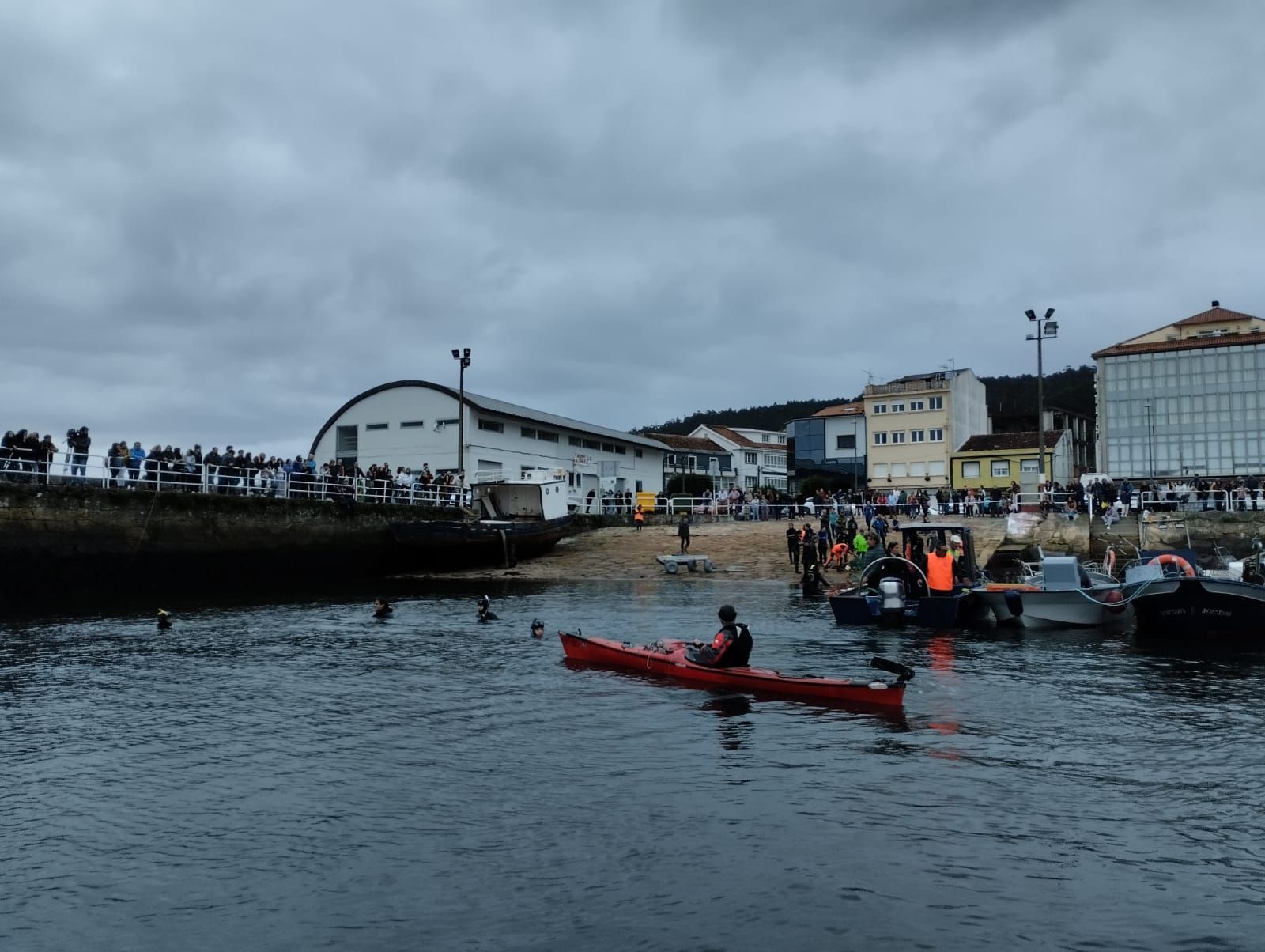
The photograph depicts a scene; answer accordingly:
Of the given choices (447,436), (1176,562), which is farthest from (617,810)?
(447,436)

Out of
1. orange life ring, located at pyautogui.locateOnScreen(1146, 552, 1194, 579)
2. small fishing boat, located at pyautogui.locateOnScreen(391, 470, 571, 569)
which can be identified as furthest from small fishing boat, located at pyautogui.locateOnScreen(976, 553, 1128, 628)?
small fishing boat, located at pyautogui.locateOnScreen(391, 470, 571, 569)

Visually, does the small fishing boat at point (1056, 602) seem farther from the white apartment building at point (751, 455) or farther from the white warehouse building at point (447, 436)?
the white apartment building at point (751, 455)

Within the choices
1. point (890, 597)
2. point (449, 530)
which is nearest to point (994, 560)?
point (890, 597)

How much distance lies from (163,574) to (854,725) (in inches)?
979

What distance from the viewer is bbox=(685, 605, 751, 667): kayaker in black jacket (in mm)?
15117

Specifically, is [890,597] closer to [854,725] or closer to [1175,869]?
[854,725]

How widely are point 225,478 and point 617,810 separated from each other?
1072 inches

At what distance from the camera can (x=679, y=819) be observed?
9188 mm

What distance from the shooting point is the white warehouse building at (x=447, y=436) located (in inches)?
2104

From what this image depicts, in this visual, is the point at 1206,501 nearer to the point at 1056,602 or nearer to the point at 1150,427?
the point at 1056,602

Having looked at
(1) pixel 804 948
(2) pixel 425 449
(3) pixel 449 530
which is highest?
(2) pixel 425 449

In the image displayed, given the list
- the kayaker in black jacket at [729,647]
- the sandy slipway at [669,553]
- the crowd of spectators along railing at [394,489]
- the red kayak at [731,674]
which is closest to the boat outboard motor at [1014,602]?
the red kayak at [731,674]

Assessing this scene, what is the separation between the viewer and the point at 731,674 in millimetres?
15164

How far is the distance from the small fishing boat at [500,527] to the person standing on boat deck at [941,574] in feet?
67.8
